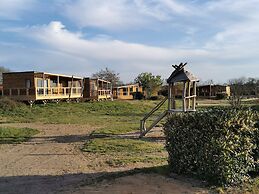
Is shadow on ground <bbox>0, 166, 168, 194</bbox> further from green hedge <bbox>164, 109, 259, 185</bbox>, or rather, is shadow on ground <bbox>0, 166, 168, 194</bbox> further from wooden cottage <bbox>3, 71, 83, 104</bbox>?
wooden cottage <bbox>3, 71, 83, 104</bbox>

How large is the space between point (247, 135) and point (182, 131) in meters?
1.42

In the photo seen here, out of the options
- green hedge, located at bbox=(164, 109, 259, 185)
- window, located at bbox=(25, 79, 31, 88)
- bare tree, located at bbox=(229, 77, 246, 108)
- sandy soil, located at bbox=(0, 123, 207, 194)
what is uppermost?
window, located at bbox=(25, 79, 31, 88)

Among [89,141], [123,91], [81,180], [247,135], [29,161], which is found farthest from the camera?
[123,91]

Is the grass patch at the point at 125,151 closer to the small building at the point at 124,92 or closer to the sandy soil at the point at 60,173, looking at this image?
the sandy soil at the point at 60,173

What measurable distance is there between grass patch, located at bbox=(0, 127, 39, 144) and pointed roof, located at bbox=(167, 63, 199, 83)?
7.75 metres

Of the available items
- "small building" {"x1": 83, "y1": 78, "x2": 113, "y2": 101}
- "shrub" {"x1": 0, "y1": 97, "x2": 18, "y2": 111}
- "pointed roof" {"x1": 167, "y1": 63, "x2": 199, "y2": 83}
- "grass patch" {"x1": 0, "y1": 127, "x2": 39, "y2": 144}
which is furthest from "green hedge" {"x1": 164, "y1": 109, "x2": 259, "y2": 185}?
"small building" {"x1": 83, "y1": 78, "x2": 113, "y2": 101}

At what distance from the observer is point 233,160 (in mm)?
7066

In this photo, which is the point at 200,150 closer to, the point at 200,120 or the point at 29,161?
the point at 200,120

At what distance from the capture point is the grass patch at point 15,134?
625 inches

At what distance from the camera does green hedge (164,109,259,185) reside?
7016mm

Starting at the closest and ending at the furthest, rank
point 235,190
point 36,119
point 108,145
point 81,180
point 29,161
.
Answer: point 235,190 → point 81,180 → point 29,161 → point 108,145 → point 36,119

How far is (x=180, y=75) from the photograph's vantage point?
16.1 metres

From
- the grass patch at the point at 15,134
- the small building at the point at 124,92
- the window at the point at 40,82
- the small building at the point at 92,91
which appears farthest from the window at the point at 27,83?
the small building at the point at 124,92

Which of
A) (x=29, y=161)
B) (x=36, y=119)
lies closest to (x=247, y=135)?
(x=29, y=161)
